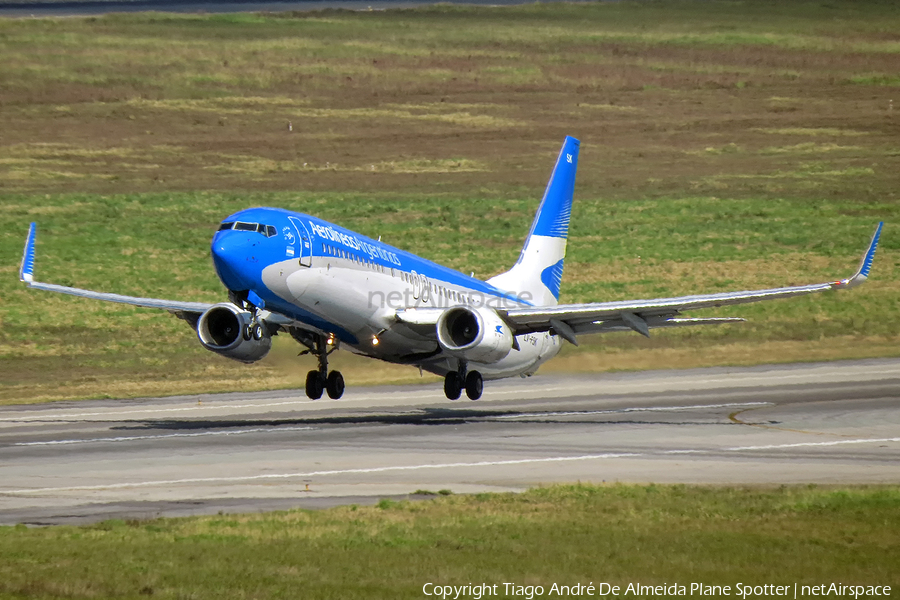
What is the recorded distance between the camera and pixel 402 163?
91.8m

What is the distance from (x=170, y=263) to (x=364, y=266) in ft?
120

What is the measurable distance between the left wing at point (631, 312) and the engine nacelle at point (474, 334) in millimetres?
1607

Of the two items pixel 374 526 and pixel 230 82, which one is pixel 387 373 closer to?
pixel 374 526

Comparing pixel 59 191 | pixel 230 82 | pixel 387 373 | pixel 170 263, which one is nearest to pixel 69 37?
pixel 230 82

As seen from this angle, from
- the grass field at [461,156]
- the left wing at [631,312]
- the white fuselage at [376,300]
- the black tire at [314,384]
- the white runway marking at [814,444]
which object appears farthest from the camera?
the grass field at [461,156]

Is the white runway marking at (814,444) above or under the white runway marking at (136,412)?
under

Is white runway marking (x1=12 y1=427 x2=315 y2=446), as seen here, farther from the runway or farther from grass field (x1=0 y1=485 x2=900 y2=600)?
grass field (x1=0 y1=485 x2=900 y2=600)

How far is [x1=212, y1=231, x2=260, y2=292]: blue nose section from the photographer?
3331cm

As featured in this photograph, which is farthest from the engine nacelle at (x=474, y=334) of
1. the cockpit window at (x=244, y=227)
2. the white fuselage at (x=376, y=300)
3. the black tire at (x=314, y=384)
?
the cockpit window at (x=244, y=227)

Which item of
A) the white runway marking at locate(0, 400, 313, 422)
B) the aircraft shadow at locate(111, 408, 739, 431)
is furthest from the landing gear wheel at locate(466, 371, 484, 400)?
the white runway marking at locate(0, 400, 313, 422)

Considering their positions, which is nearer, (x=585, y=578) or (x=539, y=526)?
(x=585, y=578)

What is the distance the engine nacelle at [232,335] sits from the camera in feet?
116

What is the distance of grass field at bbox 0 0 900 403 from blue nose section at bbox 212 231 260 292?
16971mm

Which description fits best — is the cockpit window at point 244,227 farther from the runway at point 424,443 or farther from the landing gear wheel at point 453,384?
the landing gear wheel at point 453,384
